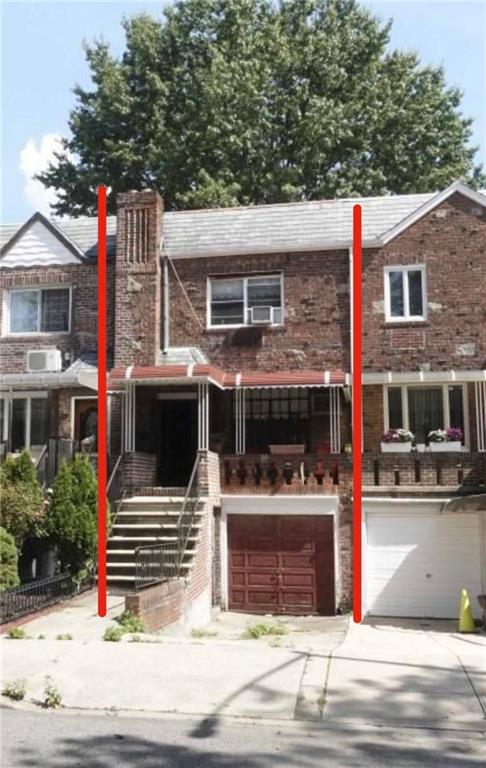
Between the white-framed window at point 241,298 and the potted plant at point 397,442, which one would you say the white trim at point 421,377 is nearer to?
the potted plant at point 397,442

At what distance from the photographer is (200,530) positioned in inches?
617

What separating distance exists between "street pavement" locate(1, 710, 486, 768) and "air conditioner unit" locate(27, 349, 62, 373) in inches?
506

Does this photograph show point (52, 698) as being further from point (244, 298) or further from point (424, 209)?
point (424, 209)

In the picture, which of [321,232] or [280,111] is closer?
[321,232]

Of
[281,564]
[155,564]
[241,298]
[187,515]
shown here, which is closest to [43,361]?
[241,298]

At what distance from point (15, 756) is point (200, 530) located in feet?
31.5

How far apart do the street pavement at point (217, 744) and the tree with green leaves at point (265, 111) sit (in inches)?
916

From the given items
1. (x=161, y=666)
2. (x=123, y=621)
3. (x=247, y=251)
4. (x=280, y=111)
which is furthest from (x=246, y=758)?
(x=280, y=111)

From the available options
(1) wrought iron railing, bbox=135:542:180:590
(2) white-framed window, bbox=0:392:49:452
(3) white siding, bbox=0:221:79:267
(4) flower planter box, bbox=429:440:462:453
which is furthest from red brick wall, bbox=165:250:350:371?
(1) wrought iron railing, bbox=135:542:180:590

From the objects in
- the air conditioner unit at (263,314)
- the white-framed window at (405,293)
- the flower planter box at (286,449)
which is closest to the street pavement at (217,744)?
the flower planter box at (286,449)

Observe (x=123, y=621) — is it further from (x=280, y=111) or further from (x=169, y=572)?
(x=280, y=111)

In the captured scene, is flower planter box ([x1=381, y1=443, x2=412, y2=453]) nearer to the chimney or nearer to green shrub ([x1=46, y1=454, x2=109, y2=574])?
the chimney

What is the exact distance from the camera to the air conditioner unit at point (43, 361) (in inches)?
768

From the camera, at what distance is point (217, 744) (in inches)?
257
